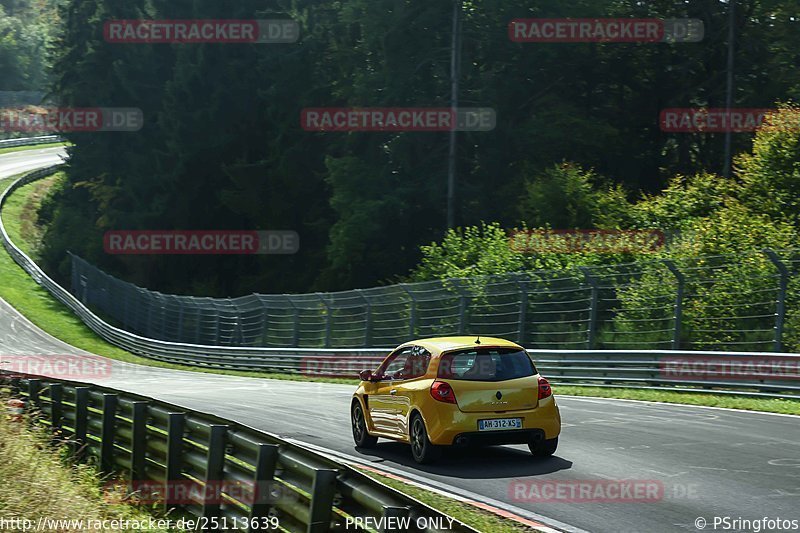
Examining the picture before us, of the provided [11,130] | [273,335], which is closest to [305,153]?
[273,335]

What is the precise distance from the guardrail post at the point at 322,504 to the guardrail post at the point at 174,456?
3.67 metres

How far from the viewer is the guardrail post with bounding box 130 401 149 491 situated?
12.0m

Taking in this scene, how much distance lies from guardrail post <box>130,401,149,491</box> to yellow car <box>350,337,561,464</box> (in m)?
3.14

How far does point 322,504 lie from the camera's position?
7.55 metres

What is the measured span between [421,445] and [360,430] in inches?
79.7

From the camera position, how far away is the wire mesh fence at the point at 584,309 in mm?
21756

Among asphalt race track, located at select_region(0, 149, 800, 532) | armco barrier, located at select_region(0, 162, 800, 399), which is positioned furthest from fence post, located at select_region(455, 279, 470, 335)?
asphalt race track, located at select_region(0, 149, 800, 532)

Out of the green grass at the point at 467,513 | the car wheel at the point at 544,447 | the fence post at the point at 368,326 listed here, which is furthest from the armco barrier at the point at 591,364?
the green grass at the point at 467,513

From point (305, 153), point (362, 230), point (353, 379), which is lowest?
point (353, 379)

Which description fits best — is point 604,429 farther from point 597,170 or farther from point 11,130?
point 11,130

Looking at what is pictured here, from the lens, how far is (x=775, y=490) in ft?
34.4

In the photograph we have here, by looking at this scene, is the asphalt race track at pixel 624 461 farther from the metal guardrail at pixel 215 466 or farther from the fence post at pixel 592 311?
the fence post at pixel 592 311

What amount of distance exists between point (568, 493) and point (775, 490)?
6.20 ft

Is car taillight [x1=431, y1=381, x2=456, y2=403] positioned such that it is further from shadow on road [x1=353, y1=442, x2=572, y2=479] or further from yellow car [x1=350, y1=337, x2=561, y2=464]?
shadow on road [x1=353, y1=442, x2=572, y2=479]
